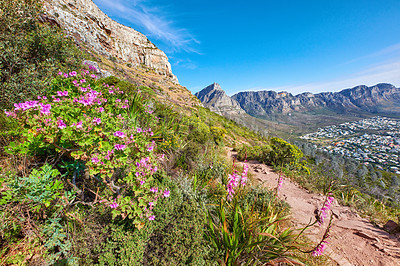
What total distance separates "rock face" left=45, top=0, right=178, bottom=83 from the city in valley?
78011mm

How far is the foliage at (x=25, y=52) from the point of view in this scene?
3.68m

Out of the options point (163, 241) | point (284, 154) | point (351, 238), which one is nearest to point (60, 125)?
point (163, 241)

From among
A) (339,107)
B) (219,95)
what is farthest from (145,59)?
(339,107)

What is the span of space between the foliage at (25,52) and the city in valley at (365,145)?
227ft

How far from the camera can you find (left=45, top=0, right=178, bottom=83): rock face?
26.7m

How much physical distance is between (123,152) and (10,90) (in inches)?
168

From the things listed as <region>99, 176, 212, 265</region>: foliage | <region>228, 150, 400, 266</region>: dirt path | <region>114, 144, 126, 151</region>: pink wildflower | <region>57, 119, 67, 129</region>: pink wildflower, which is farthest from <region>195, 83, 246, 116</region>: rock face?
<region>57, 119, 67, 129</region>: pink wildflower

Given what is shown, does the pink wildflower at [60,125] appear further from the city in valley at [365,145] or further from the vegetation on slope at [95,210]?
the city in valley at [365,145]

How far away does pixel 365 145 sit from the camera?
68.8 m

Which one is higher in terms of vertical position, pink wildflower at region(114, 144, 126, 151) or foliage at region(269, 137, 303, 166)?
pink wildflower at region(114, 144, 126, 151)

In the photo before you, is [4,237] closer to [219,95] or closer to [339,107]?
[219,95]

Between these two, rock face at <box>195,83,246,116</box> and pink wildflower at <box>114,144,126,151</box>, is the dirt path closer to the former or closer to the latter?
pink wildflower at <box>114,144,126,151</box>

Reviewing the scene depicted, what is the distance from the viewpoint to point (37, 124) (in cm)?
166

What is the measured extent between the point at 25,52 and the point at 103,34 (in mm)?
45512
